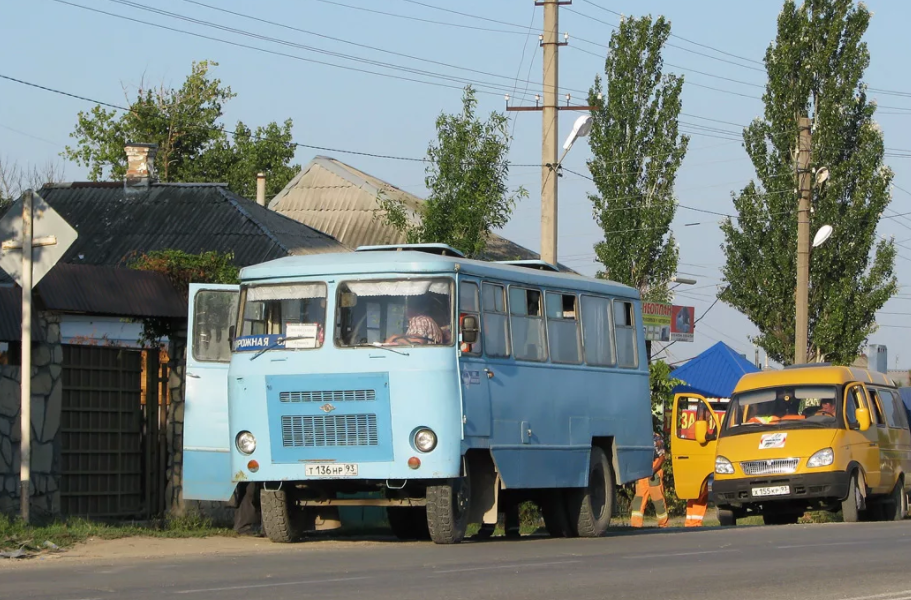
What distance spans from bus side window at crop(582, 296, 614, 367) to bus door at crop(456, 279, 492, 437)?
238 centimetres

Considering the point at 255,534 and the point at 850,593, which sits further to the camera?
the point at 255,534

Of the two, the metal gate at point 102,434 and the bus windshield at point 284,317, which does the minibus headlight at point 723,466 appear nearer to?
the metal gate at point 102,434

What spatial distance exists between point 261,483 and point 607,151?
31.1m

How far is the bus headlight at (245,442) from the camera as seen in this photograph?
15.3m

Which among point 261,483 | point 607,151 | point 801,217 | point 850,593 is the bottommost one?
point 850,593

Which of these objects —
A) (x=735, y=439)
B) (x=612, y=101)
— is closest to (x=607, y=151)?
(x=612, y=101)

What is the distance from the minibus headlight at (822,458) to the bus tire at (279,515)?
827cm

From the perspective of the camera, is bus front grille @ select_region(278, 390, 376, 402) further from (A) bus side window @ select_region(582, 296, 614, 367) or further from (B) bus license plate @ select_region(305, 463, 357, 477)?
(A) bus side window @ select_region(582, 296, 614, 367)

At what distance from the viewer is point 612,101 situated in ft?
149

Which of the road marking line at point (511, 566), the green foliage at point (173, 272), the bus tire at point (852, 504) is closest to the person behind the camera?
the road marking line at point (511, 566)

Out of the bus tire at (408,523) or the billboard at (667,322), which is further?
the billboard at (667,322)

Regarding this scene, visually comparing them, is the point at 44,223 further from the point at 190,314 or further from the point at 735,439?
the point at 735,439

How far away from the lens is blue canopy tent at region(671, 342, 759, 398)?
39031 mm

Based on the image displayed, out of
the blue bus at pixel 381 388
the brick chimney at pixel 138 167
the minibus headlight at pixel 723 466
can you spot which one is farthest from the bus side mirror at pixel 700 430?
the brick chimney at pixel 138 167
